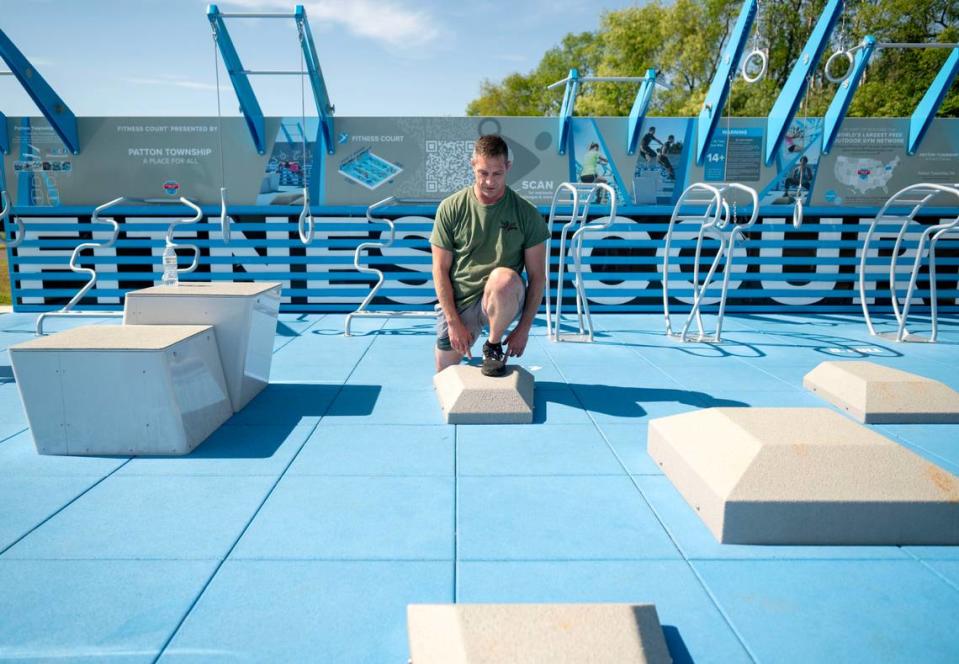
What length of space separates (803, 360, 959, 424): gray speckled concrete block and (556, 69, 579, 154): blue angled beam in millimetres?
3772

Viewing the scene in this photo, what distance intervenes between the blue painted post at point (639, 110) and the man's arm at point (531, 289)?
3.38 m

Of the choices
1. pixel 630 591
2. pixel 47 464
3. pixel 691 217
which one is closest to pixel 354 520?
pixel 630 591

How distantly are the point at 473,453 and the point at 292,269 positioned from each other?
503cm

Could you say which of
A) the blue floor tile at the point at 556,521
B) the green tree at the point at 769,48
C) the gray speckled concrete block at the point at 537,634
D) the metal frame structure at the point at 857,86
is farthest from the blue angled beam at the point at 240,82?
the green tree at the point at 769,48

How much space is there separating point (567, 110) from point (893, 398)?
4282mm

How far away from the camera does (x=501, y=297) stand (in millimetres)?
3441

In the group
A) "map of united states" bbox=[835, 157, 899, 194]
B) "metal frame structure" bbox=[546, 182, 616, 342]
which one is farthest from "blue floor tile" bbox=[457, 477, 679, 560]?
"map of united states" bbox=[835, 157, 899, 194]

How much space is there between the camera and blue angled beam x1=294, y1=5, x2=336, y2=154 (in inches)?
226

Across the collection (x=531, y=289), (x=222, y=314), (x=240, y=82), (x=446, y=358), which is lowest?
(x=446, y=358)

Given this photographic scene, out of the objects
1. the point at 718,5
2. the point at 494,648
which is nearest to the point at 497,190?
the point at 494,648

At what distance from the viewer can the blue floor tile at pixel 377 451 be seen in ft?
8.84

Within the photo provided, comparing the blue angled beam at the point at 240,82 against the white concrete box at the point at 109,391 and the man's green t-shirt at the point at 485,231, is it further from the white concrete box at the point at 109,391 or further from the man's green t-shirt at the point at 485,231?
the white concrete box at the point at 109,391

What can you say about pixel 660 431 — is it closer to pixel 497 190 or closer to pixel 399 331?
pixel 497 190

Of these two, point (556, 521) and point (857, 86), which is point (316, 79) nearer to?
point (857, 86)
